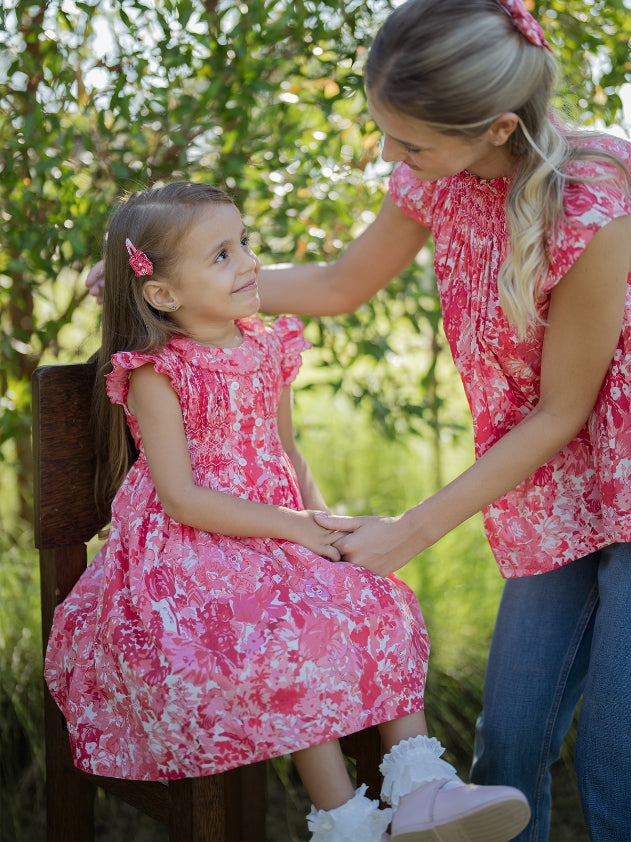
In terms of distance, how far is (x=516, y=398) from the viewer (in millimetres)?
1773

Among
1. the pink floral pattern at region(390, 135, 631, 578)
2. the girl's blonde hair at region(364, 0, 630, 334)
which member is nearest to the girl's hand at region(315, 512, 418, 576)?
the pink floral pattern at region(390, 135, 631, 578)

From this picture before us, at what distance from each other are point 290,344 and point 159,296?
0.32 metres

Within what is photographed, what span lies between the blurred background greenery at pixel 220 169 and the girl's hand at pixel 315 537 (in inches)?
35.8

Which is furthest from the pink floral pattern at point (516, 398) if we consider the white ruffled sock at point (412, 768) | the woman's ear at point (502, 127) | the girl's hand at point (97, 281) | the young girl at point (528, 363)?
the girl's hand at point (97, 281)

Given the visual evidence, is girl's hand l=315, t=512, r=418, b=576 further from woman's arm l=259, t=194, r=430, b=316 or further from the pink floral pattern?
woman's arm l=259, t=194, r=430, b=316

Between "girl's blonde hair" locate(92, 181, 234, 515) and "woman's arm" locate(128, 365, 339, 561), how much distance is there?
0.09m

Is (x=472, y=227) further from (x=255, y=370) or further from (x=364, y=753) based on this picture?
(x=364, y=753)

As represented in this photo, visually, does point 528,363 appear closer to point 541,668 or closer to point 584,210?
point 584,210

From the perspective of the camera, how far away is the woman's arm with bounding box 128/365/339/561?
169cm

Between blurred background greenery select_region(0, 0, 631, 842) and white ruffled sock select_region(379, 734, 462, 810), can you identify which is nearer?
white ruffled sock select_region(379, 734, 462, 810)

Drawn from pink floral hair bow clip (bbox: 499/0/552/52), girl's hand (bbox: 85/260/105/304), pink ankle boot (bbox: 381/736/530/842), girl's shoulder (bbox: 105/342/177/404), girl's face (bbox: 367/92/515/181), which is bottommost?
→ pink ankle boot (bbox: 381/736/530/842)

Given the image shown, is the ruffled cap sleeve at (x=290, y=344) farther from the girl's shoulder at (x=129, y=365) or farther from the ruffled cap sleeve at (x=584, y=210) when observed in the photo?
the ruffled cap sleeve at (x=584, y=210)

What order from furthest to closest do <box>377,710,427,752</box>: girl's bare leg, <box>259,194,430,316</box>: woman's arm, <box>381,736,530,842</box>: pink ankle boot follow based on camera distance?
1. <box>259,194,430,316</box>: woman's arm
2. <box>377,710,427,752</box>: girl's bare leg
3. <box>381,736,530,842</box>: pink ankle boot

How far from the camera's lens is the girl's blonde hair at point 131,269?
5.86 ft
